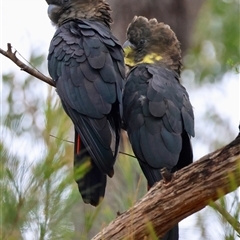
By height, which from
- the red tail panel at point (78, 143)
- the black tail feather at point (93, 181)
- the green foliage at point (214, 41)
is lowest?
the black tail feather at point (93, 181)

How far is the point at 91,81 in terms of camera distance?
3275 millimetres

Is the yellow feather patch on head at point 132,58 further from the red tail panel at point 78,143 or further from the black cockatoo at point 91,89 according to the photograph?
the red tail panel at point 78,143

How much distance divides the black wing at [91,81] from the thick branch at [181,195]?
0.54 metres

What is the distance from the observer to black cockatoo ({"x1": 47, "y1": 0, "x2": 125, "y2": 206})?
315 centimetres

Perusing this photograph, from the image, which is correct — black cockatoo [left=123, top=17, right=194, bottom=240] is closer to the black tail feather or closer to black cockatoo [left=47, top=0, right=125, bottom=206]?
black cockatoo [left=47, top=0, right=125, bottom=206]

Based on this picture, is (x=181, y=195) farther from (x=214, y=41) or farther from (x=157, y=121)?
(x=214, y=41)

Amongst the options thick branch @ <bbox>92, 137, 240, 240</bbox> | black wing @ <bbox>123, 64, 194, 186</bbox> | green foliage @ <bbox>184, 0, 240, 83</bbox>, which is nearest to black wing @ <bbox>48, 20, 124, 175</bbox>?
black wing @ <bbox>123, 64, 194, 186</bbox>

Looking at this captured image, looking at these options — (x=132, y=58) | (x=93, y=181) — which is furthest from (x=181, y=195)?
(x=132, y=58)

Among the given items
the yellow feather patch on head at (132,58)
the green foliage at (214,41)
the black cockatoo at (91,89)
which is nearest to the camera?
the black cockatoo at (91,89)

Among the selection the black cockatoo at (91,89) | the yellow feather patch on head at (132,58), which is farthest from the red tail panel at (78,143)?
the yellow feather patch on head at (132,58)

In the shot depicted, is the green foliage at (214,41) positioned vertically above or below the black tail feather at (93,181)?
above

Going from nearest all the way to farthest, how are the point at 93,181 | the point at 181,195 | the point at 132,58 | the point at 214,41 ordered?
the point at 181,195, the point at 93,181, the point at 132,58, the point at 214,41

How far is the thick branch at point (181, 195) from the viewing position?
2326 mm

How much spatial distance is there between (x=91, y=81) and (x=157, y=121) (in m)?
0.37
